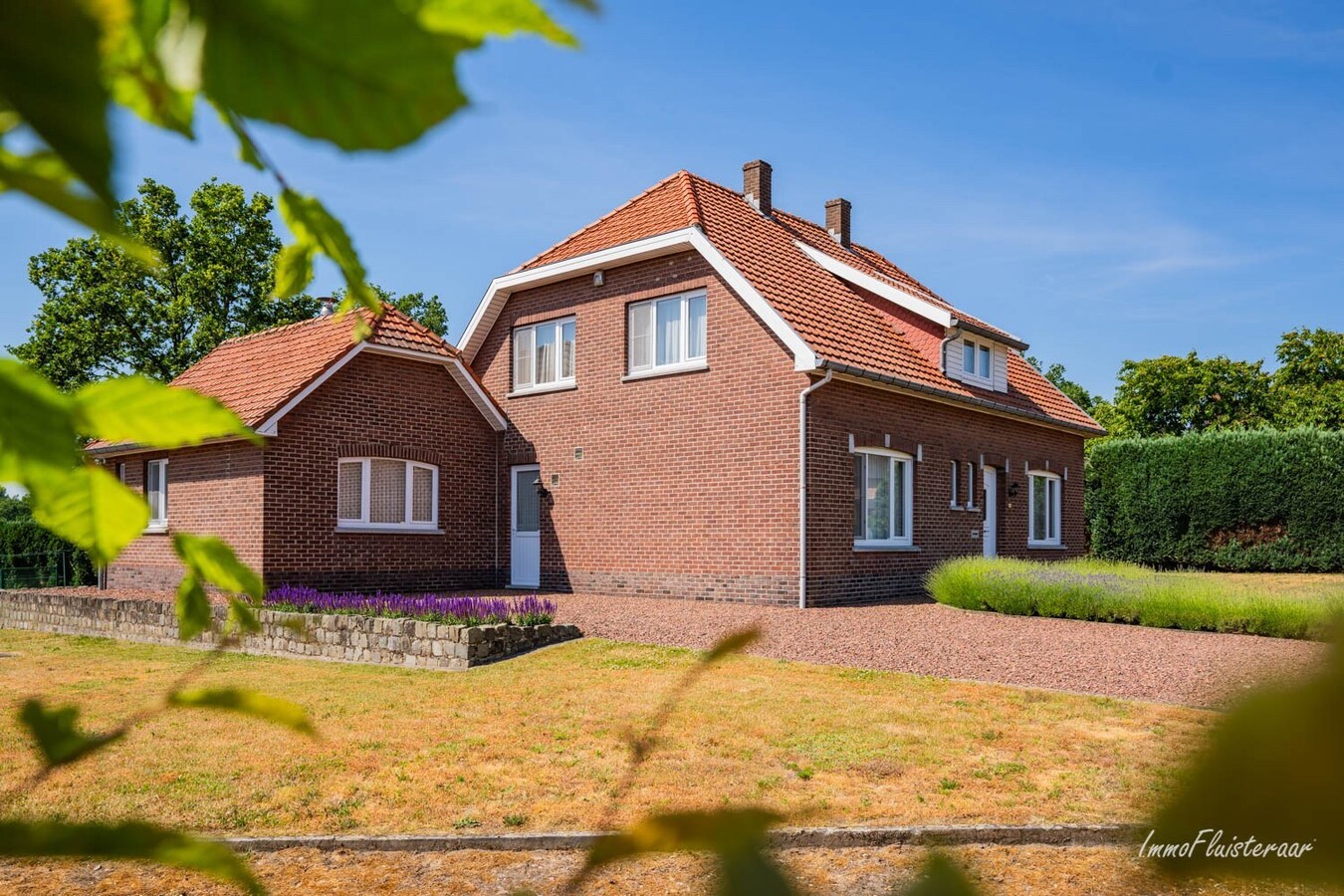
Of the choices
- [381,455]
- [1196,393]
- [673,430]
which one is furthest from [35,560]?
[1196,393]

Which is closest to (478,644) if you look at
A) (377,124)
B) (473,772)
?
(473,772)

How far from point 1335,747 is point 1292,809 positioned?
0.02 m

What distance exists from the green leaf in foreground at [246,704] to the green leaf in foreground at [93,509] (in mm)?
92

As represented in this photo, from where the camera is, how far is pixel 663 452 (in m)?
15.8

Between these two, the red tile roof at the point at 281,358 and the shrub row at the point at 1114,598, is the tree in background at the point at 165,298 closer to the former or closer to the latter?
the red tile roof at the point at 281,358

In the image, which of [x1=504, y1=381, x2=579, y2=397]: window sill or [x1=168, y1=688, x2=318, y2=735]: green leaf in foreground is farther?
[x1=504, y1=381, x2=579, y2=397]: window sill

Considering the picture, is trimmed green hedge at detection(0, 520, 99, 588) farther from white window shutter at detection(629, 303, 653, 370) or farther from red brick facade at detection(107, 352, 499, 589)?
white window shutter at detection(629, 303, 653, 370)

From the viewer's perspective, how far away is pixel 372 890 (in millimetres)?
4363

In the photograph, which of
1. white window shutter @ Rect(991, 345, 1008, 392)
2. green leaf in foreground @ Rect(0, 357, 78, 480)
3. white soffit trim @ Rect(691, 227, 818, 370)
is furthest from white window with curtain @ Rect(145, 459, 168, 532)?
green leaf in foreground @ Rect(0, 357, 78, 480)

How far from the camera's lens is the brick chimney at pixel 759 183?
62.8 ft

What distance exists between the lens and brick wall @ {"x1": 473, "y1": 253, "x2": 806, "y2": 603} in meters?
14.5

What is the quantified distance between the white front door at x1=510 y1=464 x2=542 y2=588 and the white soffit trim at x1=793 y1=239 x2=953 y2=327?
6.54 m

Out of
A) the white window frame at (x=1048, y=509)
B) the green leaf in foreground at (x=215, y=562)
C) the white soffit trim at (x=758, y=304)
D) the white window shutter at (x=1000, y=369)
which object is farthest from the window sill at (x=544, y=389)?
the green leaf in foreground at (x=215, y=562)

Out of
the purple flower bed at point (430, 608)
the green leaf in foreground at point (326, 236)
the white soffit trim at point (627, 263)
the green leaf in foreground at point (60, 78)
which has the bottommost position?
the purple flower bed at point (430, 608)
